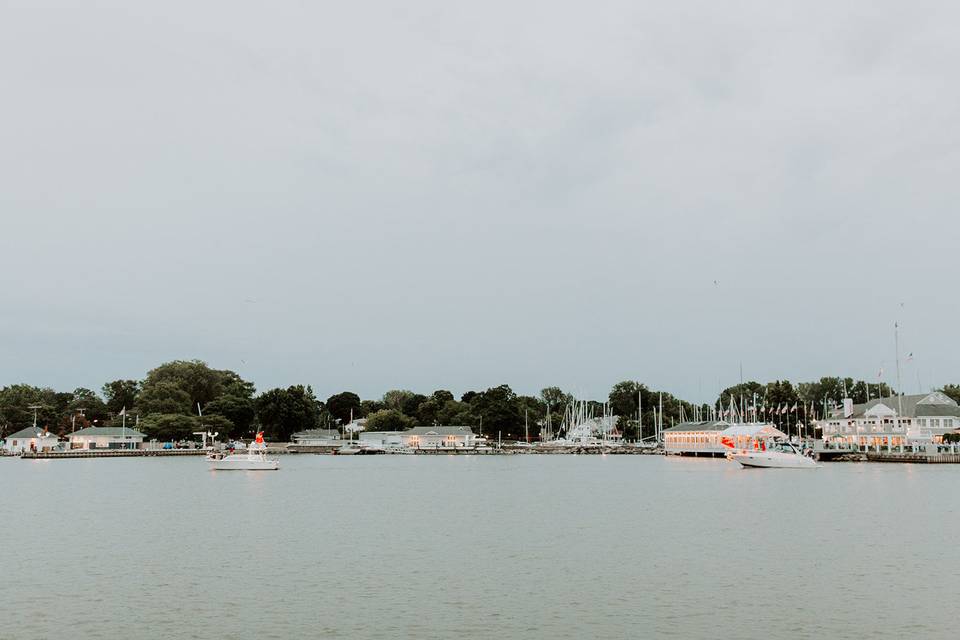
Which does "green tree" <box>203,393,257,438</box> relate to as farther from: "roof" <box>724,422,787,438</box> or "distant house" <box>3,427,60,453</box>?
"roof" <box>724,422,787,438</box>

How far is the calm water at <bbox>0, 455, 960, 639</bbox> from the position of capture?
24.1m

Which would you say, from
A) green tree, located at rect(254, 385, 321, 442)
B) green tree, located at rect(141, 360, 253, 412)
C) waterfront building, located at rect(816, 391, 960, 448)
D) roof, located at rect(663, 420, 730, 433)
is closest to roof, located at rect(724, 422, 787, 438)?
waterfront building, located at rect(816, 391, 960, 448)

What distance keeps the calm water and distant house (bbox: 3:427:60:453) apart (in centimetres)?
12542

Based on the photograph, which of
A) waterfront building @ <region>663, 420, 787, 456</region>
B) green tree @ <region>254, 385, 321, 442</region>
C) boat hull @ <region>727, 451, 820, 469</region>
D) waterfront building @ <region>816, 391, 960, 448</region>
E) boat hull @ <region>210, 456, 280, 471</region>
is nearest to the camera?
boat hull @ <region>727, 451, 820, 469</region>

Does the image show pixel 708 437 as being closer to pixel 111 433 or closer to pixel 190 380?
pixel 190 380

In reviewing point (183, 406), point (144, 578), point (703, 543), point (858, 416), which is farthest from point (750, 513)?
point (183, 406)

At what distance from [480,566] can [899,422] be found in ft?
426

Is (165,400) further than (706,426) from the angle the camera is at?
Yes

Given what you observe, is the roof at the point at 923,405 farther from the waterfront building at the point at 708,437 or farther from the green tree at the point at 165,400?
the green tree at the point at 165,400

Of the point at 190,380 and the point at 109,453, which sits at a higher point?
the point at 190,380

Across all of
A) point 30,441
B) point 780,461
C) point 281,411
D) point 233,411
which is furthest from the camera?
point 281,411

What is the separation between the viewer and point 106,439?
591 feet

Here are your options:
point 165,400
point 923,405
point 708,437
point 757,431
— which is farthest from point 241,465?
point 923,405

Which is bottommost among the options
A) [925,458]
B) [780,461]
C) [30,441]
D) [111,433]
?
[925,458]
